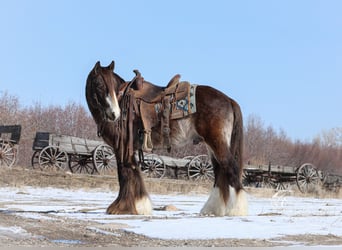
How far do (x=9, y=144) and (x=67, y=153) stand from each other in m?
2.35

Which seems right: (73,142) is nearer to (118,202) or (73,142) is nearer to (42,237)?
(118,202)

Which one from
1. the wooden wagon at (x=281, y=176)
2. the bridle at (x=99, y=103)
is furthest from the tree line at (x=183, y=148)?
the bridle at (x=99, y=103)

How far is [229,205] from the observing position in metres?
8.14

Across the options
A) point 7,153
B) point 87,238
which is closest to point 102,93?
point 87,238

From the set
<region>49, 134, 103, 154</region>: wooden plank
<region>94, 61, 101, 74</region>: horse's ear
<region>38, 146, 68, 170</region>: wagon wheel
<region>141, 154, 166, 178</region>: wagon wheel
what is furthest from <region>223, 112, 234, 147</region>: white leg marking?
<region>141, 154, 166, 178</region>: wagon wheel

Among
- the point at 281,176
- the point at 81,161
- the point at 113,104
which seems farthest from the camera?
the point at 281,176

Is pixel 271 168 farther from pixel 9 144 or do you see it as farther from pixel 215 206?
pixel 215 206

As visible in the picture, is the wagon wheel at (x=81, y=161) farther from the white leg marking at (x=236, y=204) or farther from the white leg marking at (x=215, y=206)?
the white leg marking at (x=236, y=204)

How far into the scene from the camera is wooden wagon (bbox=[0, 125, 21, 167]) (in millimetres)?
22047

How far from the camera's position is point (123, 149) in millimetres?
8484

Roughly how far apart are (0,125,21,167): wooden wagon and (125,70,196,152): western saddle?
1431 centimetres

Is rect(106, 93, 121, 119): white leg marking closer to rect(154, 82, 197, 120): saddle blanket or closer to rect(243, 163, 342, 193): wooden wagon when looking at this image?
rect(154, 82, 197, 120): saddle blanket

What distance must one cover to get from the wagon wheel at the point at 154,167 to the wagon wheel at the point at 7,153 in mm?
5384

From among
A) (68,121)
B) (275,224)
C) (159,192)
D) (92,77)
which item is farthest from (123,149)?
(68,121)
